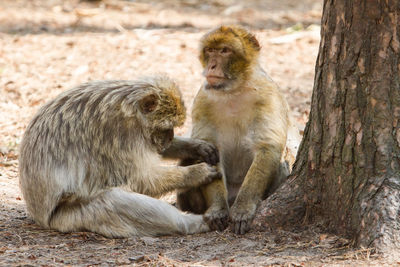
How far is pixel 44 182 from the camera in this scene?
17.4 ft

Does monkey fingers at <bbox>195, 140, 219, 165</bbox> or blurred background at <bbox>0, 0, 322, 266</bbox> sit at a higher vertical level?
blurred background at <bbox>0, 0, 322, 266</bbox>

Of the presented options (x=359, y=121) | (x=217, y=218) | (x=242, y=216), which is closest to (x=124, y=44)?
(x=217, y=218)

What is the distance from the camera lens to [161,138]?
5.76 metres

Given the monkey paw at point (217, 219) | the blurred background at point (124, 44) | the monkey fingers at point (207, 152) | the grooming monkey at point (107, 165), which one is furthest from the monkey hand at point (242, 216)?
the blurred background at point (124, 44)

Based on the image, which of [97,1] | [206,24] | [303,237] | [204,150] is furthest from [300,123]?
[97,1]

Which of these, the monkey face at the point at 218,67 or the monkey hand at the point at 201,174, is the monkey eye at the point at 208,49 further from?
the monkey hand at the point at 201,174

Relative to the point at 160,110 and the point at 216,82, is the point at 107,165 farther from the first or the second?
the point at 216,82

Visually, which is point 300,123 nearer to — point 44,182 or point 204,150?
point 204,150

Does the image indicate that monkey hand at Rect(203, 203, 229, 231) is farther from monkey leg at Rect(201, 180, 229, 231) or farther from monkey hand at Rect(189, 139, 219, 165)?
monkey hand at Rect(189, 139, 219, 165)

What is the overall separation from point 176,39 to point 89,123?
6.83 meters

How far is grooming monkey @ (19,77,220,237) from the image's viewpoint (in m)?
5.29

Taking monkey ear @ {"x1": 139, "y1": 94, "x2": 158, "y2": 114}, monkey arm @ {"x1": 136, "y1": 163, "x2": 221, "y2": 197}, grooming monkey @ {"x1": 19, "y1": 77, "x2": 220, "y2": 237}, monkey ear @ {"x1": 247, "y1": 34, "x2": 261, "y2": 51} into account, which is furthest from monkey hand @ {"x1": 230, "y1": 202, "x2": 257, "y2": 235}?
monkey ear @ {"x1": 247, "y1": 34, "x2": 261, "y2": 51}

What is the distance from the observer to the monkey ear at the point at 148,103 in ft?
18.3

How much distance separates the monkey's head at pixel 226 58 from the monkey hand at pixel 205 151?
1.89ft
